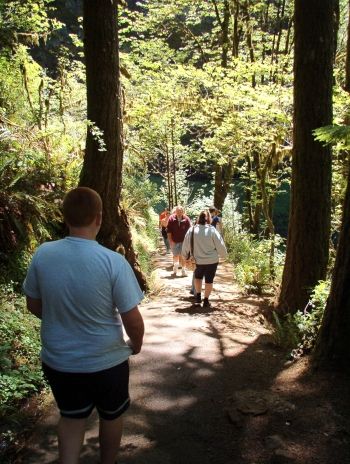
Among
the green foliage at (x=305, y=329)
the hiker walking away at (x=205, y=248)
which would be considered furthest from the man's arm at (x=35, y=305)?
the hiker walking away at (x=205, y=248)

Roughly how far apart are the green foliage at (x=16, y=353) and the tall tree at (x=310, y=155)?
4.24 metres

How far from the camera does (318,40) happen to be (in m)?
6.43

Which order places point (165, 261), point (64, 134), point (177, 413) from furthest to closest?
point (165, 261)
point (64, 134)
point (177, 413)

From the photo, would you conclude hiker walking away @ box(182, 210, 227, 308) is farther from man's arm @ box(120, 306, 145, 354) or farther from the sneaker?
man's arm @ box(120, 306, 145, 354)

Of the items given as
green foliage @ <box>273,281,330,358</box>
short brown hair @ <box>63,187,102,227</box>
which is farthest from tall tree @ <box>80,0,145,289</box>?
short brown hair @ <box>63,187,102,227</box>

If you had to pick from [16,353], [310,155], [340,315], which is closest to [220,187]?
[310,155]

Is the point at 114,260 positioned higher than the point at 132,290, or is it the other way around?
the point at 114,260

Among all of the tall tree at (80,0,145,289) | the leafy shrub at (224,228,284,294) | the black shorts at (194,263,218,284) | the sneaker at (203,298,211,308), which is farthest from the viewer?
the leafy shrub at (224,228,284,294)

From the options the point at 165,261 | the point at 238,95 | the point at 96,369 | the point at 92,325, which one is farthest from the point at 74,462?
the point at 165,261

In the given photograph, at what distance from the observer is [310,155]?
6.71 metres

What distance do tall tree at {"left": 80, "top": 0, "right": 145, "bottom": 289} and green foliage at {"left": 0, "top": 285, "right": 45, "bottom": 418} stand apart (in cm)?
296

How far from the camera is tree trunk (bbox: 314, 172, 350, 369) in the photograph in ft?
13.2

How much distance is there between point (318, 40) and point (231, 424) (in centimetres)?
566

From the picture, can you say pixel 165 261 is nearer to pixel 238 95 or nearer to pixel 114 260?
pixel 238 95
